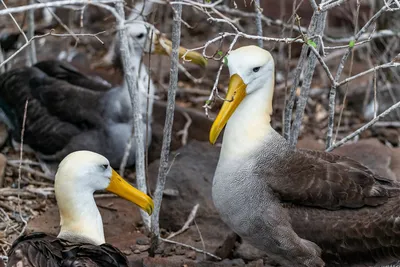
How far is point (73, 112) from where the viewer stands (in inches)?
279

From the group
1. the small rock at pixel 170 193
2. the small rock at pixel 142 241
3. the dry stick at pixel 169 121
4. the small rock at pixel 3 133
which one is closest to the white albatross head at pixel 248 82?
the dry stick at pixel 169 121

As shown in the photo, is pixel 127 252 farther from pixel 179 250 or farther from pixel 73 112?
pixel 73 112

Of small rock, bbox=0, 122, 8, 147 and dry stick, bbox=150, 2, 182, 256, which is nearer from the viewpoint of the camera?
dry stick, bbox=150, 2, 182, 256

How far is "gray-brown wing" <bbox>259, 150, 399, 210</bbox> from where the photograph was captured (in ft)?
16.0

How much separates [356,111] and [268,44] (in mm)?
1268

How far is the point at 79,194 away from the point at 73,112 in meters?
2.33

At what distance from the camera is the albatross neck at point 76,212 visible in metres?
4.83

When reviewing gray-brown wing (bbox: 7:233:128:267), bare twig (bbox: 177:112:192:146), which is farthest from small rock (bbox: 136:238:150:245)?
bare twig (bbox: 177:112:192:146)

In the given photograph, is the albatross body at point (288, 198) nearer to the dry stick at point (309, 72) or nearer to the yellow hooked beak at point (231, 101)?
the yellow hooked beak at point (231, 101)

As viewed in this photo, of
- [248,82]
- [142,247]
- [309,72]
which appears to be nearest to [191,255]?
[142,247]

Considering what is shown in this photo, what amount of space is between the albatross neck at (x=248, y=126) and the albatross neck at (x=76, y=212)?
907 millimetres

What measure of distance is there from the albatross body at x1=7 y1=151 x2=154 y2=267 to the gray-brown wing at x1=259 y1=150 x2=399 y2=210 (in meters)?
0.94

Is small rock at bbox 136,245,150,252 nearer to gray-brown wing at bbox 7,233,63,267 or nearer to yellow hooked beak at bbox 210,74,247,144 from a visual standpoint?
yellow hooked beak at bbox 210,74,247,144

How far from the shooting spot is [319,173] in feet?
16.2
